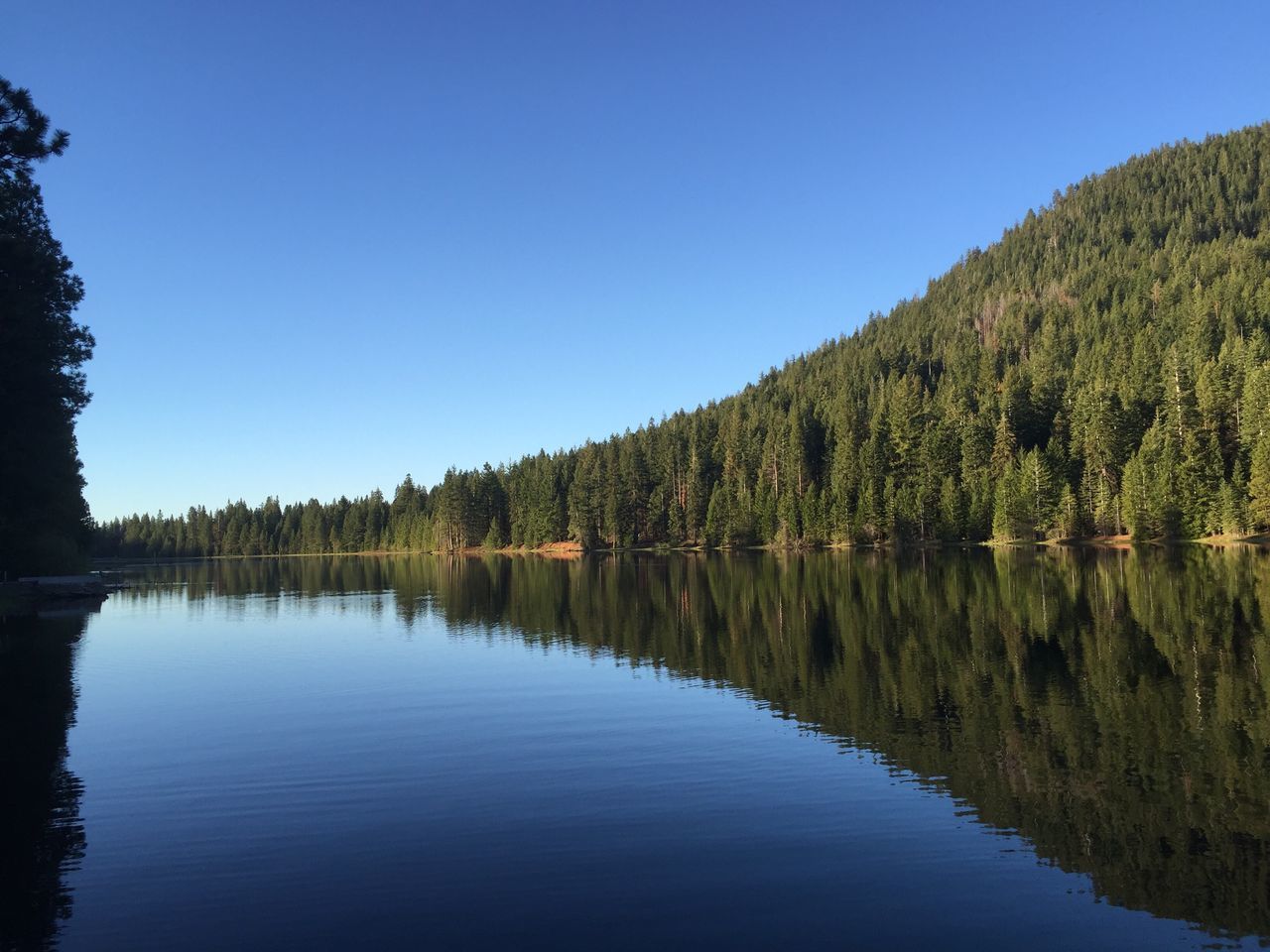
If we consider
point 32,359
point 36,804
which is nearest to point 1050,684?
point 36,804

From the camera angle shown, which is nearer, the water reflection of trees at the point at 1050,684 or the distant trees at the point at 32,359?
the water reflection of trees at the point at 1050,684

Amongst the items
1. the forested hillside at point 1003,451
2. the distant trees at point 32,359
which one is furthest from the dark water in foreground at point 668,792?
the forested hillside at point 1003,451

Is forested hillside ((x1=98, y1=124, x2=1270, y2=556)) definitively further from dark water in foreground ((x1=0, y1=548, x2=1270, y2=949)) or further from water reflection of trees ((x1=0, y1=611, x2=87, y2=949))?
water reflection of trees ((x1=0, y1=611, x2=87, y2=949))

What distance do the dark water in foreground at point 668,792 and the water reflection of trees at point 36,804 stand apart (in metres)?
0.10

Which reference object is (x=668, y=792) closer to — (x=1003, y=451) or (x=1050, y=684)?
(x=1050, y=684)

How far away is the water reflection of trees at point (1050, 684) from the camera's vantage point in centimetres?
1356

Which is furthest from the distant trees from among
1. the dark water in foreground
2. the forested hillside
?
the forested hillside

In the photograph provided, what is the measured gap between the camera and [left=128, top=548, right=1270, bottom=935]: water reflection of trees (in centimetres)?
1356

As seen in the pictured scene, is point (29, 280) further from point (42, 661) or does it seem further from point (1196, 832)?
point (1196, 832)

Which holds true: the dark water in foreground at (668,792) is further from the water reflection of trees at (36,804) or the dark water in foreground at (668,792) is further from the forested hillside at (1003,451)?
the forested hillside at (1003,451)

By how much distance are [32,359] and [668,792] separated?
37.1 meters

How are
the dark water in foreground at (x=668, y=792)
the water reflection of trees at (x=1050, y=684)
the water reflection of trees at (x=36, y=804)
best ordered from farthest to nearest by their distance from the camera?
the water reflection of trees at (x=1050, y=684) → the water reflection of trees at (x=36, y=804) → the dark water in foreground at (x=668, y=792)

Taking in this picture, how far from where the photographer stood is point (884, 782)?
17.0 meters

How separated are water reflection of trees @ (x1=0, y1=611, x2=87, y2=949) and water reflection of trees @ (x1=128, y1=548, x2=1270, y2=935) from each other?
14778 millimetres
